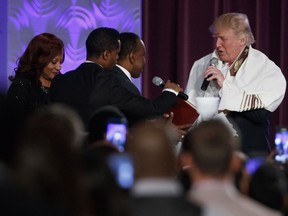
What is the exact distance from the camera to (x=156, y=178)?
234 centimetres

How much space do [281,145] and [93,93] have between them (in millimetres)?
1009

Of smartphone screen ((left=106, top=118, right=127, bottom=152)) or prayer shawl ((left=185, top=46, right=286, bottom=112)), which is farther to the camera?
prayer shawl ((left=185, top=46, right=286, bottom=112))

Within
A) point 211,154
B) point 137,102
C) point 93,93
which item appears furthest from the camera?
point 137,102

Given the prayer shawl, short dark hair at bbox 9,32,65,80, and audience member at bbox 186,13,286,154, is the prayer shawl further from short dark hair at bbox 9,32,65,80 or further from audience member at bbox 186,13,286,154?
short dark hair at bbox 9,32,65,80

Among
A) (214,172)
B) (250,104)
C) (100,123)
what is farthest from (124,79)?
(214,172)

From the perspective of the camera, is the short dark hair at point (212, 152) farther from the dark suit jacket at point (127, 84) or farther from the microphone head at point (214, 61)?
the microphone head at point (214, 61)

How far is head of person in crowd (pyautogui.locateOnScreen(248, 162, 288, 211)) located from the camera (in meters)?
2.82

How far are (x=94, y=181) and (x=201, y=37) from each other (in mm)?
5029

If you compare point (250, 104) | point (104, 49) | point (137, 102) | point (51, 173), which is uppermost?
point (51, 173)

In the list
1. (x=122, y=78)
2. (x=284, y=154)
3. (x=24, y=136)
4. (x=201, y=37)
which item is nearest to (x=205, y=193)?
(x=24, y=136)

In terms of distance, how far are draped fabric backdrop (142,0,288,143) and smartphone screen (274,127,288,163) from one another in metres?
2.83

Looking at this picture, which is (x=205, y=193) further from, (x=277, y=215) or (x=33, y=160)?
(x=33, y=160)

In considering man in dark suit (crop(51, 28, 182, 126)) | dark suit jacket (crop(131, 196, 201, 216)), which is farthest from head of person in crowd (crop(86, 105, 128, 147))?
dark suit jacket (crop(131, 196, 201, 216))

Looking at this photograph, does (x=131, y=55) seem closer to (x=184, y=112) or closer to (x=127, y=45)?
(x=127, y=45)
